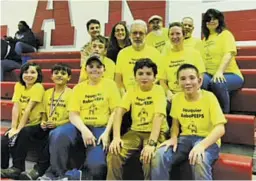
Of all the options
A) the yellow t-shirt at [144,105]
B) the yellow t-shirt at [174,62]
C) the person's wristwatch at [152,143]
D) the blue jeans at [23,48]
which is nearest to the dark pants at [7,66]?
the blue jeans at [23,48]

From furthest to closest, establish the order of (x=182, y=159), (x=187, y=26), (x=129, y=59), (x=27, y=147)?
(x=187, y=26) → (x=129, y=59) → (x=27, y=147) → (x=182, y=159)

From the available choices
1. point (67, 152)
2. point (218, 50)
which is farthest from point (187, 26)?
point (67, 152)

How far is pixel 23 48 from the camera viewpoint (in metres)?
5.02

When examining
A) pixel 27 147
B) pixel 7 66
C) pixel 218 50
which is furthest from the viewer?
pixel 7 66

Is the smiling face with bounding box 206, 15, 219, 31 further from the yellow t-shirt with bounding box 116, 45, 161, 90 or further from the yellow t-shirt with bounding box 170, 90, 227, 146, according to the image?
the yellow t-shirt with bounding box 170, 90, 227, 146

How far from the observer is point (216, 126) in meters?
1.84

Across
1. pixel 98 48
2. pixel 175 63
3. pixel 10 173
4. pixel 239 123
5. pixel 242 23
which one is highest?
pixel 242 23

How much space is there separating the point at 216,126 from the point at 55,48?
13.1 feet

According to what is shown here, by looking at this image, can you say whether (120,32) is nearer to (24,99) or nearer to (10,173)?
(24,99)

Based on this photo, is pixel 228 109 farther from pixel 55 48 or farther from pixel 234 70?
pixel 55 48

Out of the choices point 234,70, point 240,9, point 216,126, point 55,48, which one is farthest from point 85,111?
point 55,48

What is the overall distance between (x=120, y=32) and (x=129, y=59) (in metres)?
0.34

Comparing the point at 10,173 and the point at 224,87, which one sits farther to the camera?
the point at 224,87

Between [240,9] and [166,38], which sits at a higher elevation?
[240,9]
